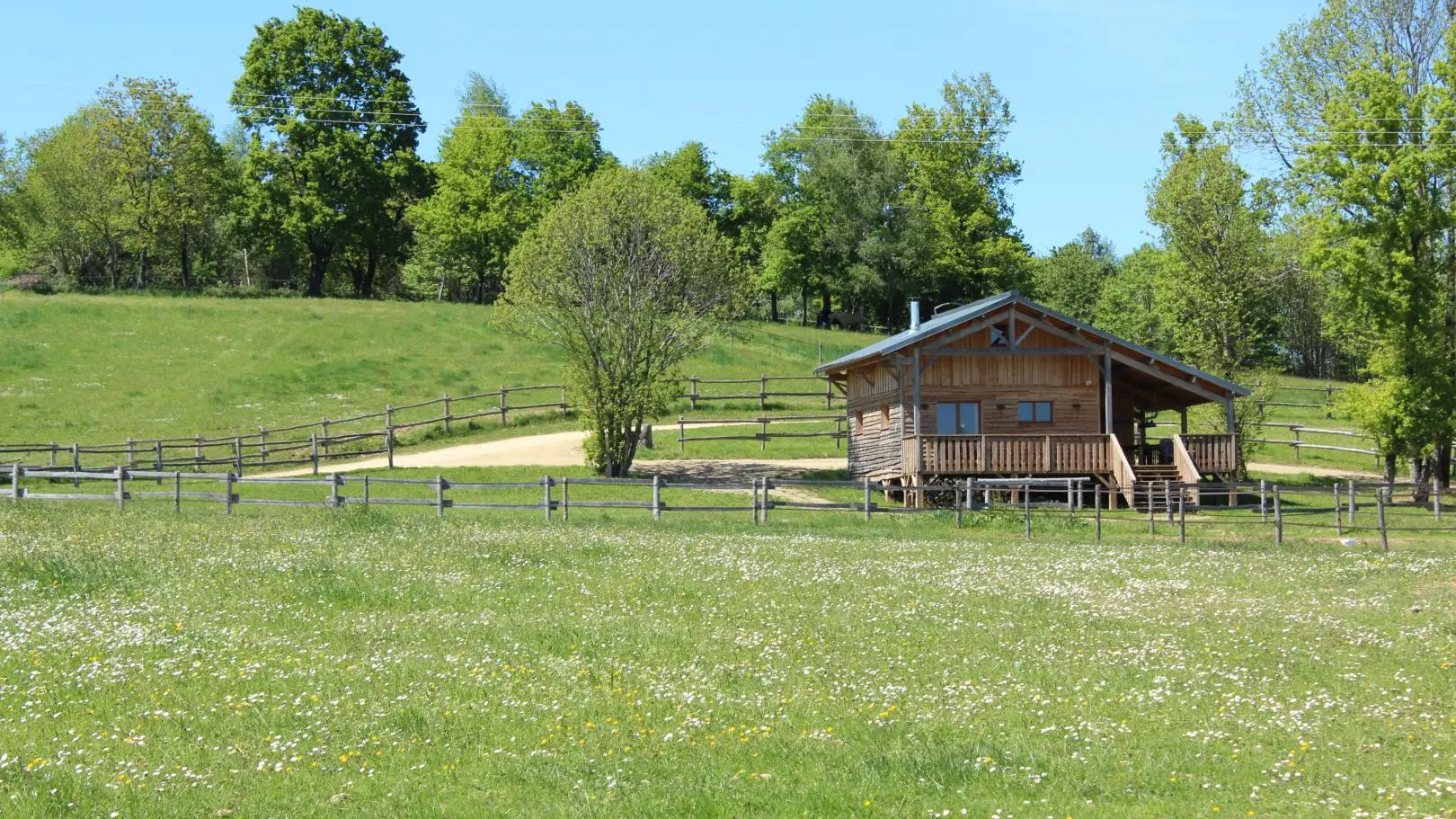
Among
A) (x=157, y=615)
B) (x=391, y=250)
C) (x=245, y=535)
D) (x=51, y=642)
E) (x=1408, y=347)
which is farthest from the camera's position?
(x=391, y=250)

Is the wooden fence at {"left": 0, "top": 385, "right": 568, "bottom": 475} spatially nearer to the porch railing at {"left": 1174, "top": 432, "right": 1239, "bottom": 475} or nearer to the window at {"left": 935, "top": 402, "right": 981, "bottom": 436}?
the window at {"left": 935, "top": 402, "right": 981, "bottom": 436}

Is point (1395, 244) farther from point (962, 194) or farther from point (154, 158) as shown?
point (154, 158)

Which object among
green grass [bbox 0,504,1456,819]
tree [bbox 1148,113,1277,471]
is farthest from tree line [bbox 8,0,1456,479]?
green grass [bbox 0,504,1456,819]

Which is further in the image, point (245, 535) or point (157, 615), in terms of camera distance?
point (245, 535)

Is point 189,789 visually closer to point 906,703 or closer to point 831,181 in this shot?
point 906,703

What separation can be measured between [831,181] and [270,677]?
2998 inches

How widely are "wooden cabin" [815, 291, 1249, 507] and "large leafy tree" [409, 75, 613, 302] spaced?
43366 mm

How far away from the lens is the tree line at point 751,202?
1905 inches

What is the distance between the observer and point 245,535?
25812mm

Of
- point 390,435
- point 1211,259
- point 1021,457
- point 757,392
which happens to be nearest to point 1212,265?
point 1211,259

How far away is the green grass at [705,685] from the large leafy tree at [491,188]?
61.3 meters

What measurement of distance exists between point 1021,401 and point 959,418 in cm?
206

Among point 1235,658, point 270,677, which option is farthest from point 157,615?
point 1235,658

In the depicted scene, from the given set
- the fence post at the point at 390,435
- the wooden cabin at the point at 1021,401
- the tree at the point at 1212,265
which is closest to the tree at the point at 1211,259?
the tree at the point at 1212,265
